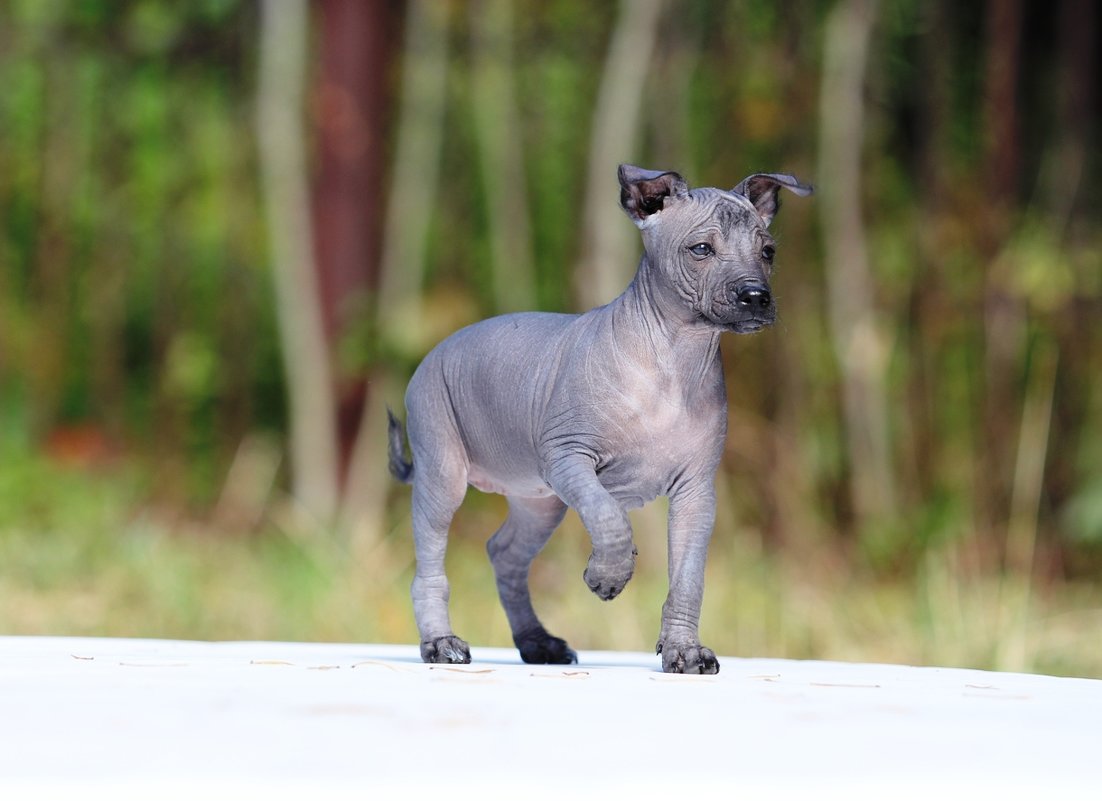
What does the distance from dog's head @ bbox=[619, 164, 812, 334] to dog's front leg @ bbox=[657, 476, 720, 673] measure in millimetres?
409

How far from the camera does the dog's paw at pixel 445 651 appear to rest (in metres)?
3.82

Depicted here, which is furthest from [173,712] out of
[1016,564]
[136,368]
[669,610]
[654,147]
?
[136,368]

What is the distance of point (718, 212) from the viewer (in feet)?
12.1

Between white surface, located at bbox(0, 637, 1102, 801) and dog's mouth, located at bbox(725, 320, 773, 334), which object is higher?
dog's mouth, located at bbox(725, 320, 773, 334)

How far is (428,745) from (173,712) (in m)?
0.52

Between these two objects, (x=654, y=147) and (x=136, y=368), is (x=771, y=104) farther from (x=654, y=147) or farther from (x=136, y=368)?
(x=136, y=368)

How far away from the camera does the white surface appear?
224 centimetres

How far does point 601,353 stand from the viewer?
3.76m

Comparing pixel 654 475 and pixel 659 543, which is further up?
pixel 654 475

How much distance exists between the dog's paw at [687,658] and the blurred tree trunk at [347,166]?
6432 millimetres

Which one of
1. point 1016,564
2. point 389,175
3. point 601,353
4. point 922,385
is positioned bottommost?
point 1016,564

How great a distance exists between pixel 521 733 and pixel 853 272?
23.1ft

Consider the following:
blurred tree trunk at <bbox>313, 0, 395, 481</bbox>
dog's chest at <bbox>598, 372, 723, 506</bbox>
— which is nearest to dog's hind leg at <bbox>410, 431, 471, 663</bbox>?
dog's chest at <bbox>598, 372, 723, 506</bbox>

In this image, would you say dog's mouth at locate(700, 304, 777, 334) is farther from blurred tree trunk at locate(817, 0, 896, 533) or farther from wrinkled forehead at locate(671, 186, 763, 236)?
blurred tree trunk at locate(817, 0, 896, 533)
